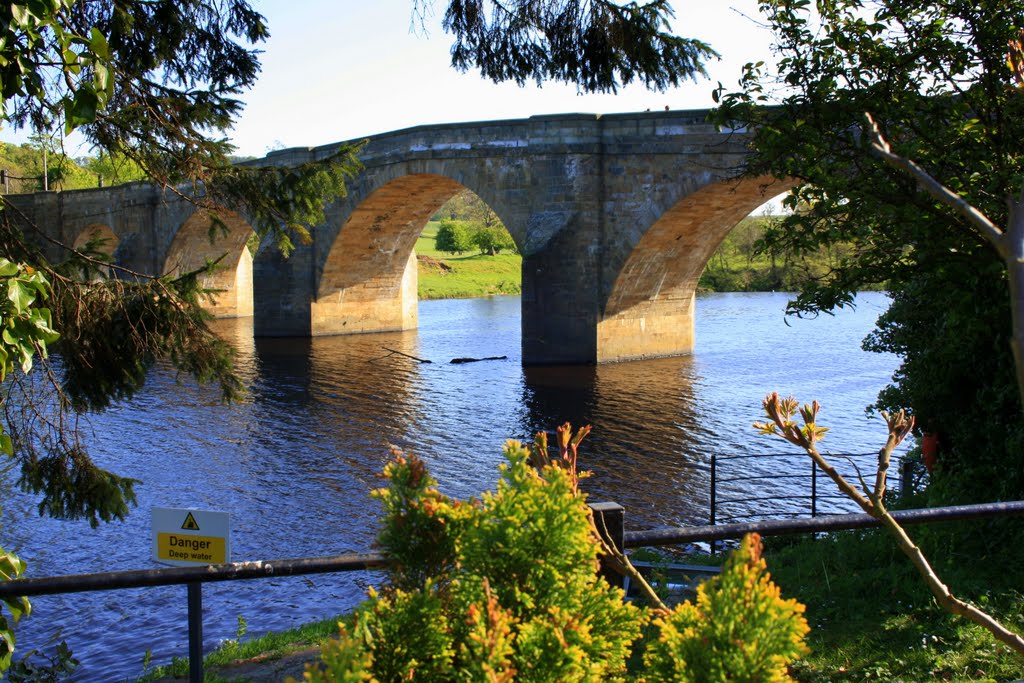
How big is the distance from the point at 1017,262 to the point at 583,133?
1987 centimetres

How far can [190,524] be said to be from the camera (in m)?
5.45

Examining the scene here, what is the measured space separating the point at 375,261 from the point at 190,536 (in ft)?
85.3

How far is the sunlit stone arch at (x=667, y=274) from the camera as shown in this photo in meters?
21.3

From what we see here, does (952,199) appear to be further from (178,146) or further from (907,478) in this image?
(907,478)

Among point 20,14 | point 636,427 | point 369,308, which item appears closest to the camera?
point 20,14

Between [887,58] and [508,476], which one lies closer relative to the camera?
[508,476]

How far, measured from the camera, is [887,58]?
684 centimetres

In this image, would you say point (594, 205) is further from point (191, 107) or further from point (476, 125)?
Answer: point (191, 107)

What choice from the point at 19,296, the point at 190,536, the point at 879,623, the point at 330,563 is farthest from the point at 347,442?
the point at 330,563

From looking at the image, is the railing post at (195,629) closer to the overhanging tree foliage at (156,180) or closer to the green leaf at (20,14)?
the green leaf at (20,14)

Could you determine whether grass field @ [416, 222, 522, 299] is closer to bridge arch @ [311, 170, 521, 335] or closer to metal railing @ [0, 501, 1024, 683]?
bridge arch @ [311, 170, 521, 335]

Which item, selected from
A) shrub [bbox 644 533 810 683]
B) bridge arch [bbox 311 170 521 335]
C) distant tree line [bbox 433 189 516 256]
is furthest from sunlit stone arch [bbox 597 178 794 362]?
distant tree line [bbox 433 189 516 256]

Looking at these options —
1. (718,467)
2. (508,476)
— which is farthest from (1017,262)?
(718,467)

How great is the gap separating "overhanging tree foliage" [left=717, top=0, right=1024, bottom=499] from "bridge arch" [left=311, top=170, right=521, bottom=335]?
20.2 metres
